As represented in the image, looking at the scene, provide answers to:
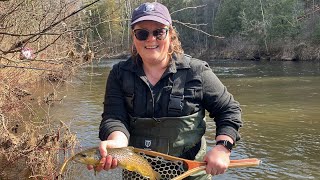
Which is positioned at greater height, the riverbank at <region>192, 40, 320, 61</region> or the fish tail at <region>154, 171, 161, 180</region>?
the riverbank at <region>192, 40, 320, 61</region>

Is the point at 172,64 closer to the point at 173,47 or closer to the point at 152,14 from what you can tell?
the point at 173,47

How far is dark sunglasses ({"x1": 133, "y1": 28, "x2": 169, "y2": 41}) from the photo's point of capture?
271 centimetres

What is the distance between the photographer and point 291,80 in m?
24.5

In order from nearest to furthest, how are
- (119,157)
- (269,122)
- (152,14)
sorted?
(119,157)
(152,14)
(269,122)

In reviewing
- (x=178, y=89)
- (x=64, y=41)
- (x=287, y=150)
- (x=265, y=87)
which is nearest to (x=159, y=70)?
(x=178, y=89)

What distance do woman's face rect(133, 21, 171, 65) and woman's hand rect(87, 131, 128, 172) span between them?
0.49m

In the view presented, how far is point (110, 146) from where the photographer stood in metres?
2.54

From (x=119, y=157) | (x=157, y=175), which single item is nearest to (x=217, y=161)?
(x=157, y=175)

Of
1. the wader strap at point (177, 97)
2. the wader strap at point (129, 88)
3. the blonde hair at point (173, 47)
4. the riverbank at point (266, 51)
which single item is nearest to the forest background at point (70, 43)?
the riverbank at point (266, 51)

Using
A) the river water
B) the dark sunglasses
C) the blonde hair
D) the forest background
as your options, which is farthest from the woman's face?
the river water

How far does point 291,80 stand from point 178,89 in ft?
75.1

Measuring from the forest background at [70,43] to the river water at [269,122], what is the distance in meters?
0.96

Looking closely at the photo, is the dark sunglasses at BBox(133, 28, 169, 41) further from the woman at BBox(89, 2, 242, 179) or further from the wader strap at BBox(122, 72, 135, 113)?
the wader strap at BBox(122, 72, 135, 113)

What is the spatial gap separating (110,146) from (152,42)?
0.67m
